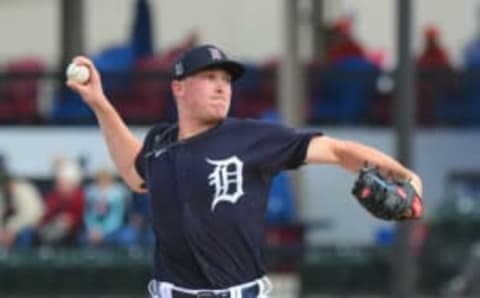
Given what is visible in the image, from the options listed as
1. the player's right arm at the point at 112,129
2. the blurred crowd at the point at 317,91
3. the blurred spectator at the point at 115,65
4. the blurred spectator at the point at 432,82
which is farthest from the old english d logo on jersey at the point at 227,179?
the blurred spectator at the point at 432,82

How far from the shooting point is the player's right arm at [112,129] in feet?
17.5

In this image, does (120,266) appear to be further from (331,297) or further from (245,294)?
(245,294)

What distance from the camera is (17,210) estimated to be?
1136cm

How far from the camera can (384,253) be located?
35.8 feet

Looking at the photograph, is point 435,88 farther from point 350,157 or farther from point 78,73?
point 350,157

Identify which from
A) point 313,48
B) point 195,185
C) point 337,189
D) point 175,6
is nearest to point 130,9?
point 175,6

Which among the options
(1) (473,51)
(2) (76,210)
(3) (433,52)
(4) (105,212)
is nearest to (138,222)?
(4) (105,212)

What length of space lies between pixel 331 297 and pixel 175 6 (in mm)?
2875

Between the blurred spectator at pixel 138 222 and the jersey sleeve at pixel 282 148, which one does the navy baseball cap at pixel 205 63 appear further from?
the blurred spectator at pixel 138 222

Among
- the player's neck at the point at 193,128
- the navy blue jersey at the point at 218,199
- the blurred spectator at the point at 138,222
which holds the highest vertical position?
the player's neck at the point at 193,128

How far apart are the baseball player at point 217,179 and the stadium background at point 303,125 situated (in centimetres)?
510

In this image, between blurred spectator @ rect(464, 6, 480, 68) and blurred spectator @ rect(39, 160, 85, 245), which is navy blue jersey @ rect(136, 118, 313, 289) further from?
blurred spectator @ rect(464, 6, 480, 68)

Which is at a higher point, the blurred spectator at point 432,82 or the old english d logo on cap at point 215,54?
the old english d logo on cap at point 215,54

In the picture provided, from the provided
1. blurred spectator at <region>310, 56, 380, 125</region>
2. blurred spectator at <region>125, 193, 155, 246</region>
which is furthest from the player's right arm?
blurred spectator at <region>310, 56, 380, 125</region>
